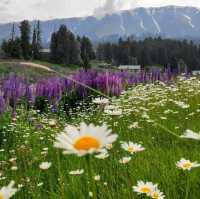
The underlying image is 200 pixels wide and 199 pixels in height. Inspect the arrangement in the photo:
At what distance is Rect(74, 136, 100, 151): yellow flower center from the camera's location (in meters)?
1.15

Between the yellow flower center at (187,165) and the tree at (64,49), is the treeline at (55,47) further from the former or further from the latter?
the yellow flower center at (187,165)

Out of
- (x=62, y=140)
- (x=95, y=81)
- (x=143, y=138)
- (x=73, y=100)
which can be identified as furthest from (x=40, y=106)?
(x=62, y=140)

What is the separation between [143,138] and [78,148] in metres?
3.83

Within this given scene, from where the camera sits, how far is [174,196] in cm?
258

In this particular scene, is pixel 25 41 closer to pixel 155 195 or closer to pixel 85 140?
pixel 155 195

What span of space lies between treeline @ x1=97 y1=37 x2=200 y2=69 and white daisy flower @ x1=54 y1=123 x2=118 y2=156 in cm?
10567

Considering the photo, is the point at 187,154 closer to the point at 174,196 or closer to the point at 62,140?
the point at 174,196

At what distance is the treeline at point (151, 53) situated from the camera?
109500 millimetres

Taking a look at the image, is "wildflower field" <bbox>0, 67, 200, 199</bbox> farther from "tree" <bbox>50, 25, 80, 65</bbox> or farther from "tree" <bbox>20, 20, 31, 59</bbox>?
"tree" <bbox>50, 25, 80, 65</bbox>

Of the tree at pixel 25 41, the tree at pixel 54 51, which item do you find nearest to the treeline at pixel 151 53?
the tree at pixel 54 51

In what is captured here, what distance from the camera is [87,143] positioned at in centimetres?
119

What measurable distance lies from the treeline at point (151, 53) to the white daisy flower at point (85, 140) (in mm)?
105667

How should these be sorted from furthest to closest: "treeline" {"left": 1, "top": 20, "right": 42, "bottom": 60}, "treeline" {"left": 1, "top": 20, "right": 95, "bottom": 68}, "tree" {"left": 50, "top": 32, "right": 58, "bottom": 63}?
1. "tree" {"left": 50, "top": 32, "right": 58, "bottom": 63}
2. "treeline" {"left": 1, "top": 20, "right": 95, "bottom": 68}
3. "treeline" {"left": 1, "top": 20, "right": 42, "bottom": 60}

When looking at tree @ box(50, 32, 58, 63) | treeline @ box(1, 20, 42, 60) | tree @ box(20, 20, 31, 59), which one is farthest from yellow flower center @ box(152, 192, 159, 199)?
tree @ box(50, 32, 58, 63)
